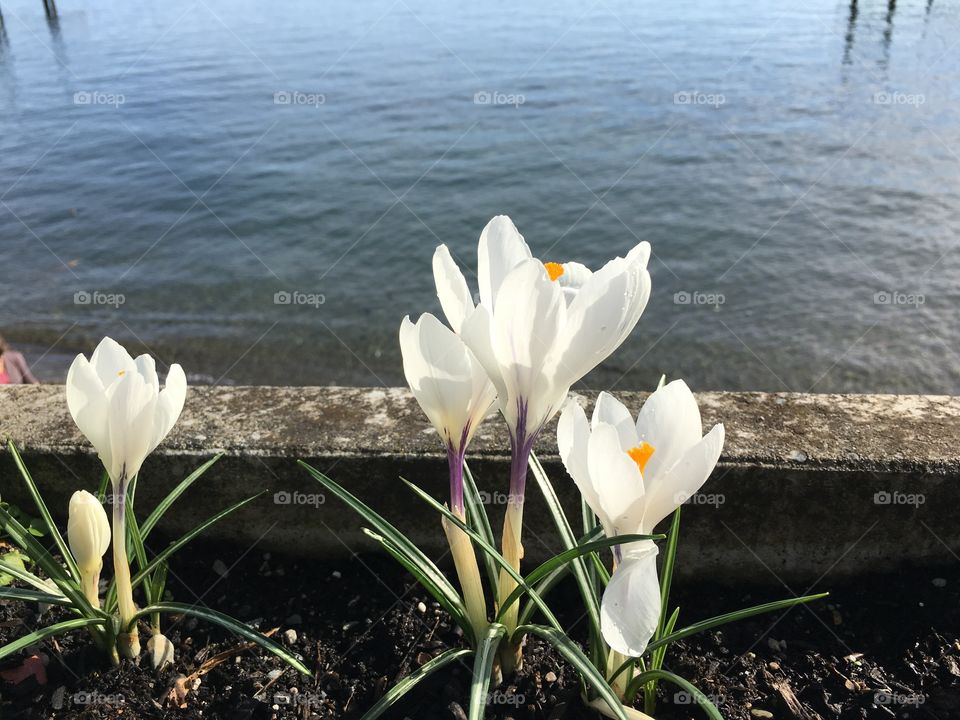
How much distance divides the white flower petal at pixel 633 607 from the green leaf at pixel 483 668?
1.03 feet

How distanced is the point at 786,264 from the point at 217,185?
5.68m

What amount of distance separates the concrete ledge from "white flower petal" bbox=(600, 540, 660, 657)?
0.75 meters

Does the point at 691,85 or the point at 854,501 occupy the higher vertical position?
the point at 854,501

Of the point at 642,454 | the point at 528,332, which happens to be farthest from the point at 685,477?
the point at 528,332

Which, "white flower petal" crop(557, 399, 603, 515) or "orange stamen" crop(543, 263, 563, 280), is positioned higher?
"orange stamen" crop(543, 263, 563, 280)

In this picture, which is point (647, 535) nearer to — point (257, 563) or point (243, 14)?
point (257, 563)

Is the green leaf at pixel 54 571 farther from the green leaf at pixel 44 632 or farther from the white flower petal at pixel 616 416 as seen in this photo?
the white flower petal at pixel 616 416

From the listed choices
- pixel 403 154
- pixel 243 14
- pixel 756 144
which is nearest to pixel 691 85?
pixel 756 144

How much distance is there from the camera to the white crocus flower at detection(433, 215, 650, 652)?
1249mm

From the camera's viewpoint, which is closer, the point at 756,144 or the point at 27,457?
the point at 27,457

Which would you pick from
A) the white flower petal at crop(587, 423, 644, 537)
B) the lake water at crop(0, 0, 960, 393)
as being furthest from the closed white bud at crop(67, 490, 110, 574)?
the lake water at crop(0, 0, 960, 393)

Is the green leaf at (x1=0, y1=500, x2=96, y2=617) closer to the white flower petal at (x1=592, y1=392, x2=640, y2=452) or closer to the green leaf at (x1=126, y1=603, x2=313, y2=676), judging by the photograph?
the green leaf at (x1=126, y1=603, x2=313, y2=676)

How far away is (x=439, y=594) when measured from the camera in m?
1.62

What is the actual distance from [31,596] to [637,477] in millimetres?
1235
